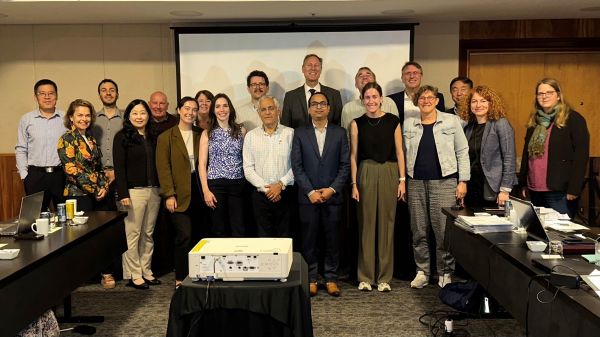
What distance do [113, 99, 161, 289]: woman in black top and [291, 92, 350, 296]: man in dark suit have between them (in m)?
1.19

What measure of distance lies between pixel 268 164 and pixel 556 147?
206 cm

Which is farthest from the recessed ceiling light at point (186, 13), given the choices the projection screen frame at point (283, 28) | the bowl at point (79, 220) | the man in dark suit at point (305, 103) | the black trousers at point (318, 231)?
the bowl at point (79, 220)

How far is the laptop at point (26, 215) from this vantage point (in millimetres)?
3016

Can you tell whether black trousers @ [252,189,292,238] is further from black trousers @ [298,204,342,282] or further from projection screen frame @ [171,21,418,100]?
projection screen frame @ [171,21,418,100]

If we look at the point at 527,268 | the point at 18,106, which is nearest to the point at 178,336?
the point at 527,268

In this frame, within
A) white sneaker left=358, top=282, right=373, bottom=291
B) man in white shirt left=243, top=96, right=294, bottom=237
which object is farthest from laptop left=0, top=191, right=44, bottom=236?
white sneaker left=358, top=282, right=373, bottom=291

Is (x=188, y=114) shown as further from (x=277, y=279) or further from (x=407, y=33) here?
(x=407, y=33)

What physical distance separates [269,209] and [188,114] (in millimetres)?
968

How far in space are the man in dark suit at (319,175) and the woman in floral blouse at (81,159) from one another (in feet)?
4.98

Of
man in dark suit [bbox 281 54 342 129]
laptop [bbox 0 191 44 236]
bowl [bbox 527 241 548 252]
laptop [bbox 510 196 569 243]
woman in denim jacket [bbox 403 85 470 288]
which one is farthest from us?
man in dark suit [bbox 281 54 342 129]

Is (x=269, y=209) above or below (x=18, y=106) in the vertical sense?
below

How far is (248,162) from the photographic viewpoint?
4234 millimetres

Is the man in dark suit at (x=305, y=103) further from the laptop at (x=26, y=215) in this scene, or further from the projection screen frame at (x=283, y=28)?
the laptop at (x=26, y=215)

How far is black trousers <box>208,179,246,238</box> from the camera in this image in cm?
429
